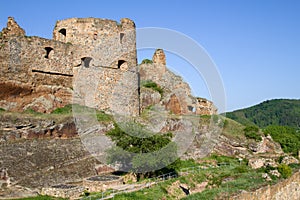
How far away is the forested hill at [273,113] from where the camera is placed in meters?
117

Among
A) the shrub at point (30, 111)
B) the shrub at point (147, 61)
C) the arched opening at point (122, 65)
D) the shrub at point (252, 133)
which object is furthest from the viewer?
the shrub at point (147, 61)

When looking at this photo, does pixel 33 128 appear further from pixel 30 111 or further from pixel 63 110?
pixel 63 110

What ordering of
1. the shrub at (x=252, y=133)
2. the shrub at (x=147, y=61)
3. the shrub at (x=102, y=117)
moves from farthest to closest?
the shrub at (x=147, y=61) → the shrub at (x=252, y=133) → the shrub at (x=102, y=117)

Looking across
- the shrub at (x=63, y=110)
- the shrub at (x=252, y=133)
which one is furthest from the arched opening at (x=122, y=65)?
the shrub at (x=252, y=133)

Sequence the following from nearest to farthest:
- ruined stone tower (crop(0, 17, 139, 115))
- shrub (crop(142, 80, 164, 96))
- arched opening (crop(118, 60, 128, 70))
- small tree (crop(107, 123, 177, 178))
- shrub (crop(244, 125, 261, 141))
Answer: small tree (crop(107, 123, 177, 178)), ruined stone tower (crop(0, 17, 139, 115)), arched opening (crop(118, 60, 128, 70)), shrub (crop(244, 125, 261, 141)), shrub (crop(142, 80, 164, 96))

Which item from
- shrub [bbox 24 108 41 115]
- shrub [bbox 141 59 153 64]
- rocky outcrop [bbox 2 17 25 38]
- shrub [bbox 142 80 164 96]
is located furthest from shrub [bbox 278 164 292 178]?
shrub [bbox 141 59 153 64]

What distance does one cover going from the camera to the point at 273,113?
131 meters

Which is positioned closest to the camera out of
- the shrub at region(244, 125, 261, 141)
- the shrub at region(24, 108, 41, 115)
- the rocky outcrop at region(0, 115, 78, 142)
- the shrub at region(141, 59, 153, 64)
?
the rocky outcrop at region(0, 115, 78, 142)

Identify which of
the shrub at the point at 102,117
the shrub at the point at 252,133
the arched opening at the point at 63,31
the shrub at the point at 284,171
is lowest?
the shrub at the point at 284,171

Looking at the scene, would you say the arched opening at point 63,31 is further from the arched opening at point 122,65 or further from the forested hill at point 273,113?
the forested hill at point 273,113

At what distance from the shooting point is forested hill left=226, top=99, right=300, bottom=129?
117m

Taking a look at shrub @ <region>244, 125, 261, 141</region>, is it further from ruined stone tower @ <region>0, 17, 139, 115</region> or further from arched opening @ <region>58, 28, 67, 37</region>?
arched opening @ <region>58, 28, 67, 37</region>

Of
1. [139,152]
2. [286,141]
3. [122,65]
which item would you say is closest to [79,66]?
[122,65]

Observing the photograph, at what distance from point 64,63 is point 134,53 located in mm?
4919
